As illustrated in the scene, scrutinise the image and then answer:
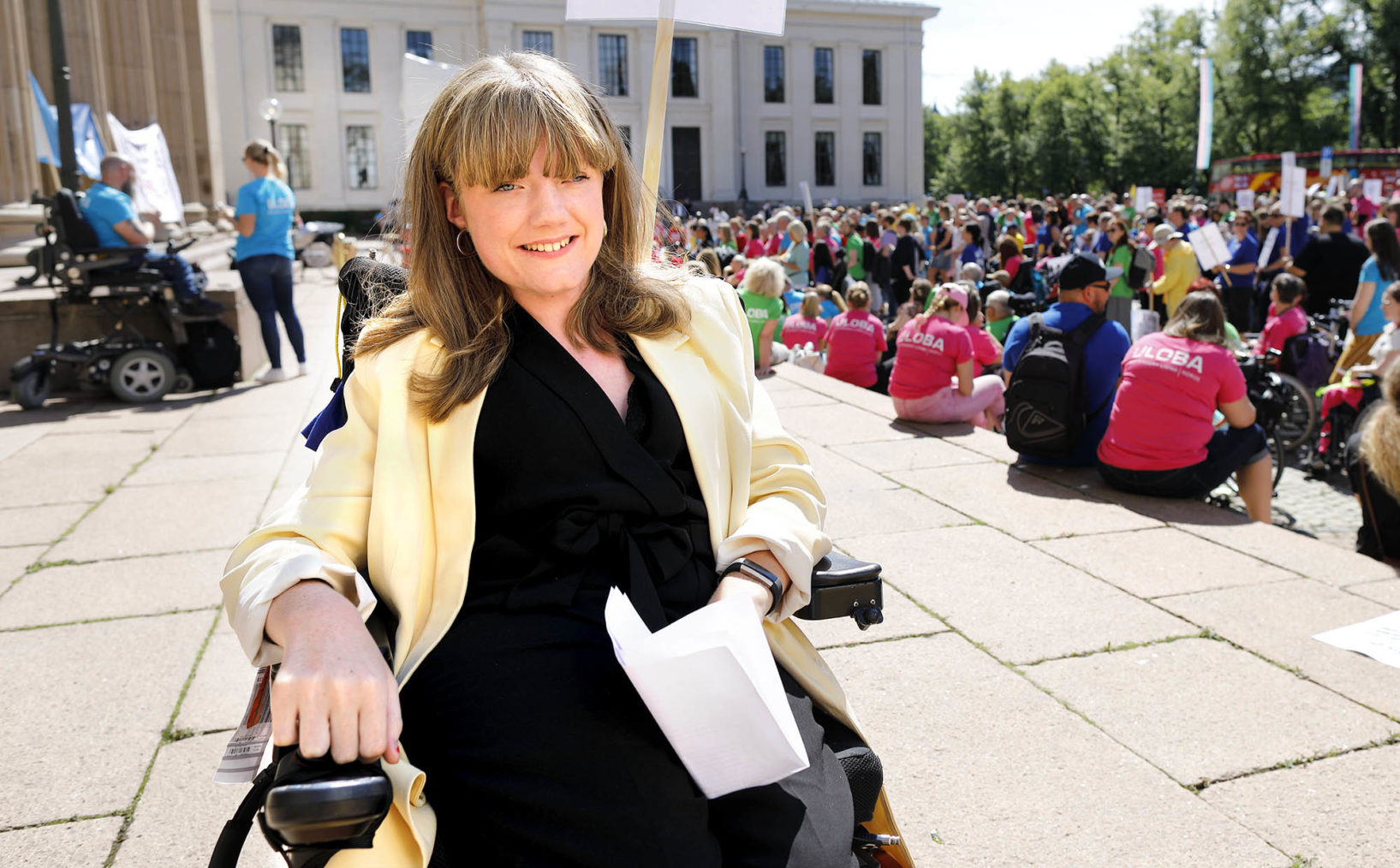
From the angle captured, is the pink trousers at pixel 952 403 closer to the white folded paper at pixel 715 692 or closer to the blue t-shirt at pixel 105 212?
the blue t-shirt at pixel 105 212

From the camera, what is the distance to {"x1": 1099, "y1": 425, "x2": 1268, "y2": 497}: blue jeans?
18.3 feet

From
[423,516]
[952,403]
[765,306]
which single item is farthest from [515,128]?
[765,306]

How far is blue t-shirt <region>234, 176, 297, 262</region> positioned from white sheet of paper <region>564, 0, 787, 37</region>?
22.4 ft

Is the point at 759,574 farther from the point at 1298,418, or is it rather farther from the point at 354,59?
the point at 354,59

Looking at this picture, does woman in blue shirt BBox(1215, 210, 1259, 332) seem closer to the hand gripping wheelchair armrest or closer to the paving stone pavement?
the paving stone pavement

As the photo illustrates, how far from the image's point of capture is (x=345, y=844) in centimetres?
129

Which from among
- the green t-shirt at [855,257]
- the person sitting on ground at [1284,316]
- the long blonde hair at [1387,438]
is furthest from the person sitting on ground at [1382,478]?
the green t-shirt at [855,257]

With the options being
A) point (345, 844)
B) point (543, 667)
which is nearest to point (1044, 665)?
point (543, 667)

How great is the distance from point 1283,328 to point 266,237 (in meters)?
8.32

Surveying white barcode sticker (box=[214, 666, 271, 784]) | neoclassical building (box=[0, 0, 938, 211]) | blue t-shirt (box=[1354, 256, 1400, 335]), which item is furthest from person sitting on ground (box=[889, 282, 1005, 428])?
neoclassical building (box=[0, 0, 938, 211])

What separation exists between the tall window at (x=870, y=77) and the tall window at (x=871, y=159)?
1.89 m

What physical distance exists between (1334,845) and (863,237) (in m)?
14.7

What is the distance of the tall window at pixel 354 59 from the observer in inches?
1996

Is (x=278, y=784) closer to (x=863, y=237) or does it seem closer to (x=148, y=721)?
(x=148, y=721)
